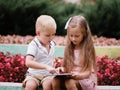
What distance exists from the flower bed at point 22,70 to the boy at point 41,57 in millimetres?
897

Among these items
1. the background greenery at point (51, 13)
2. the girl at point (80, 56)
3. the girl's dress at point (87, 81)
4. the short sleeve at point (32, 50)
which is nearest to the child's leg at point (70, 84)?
the girl at point (80, 56)

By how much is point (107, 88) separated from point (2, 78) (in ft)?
4.97

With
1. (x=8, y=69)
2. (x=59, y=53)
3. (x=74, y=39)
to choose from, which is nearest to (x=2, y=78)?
(x=8, y=69)

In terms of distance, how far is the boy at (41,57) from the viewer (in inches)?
278

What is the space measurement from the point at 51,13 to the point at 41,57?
7804 millimetres

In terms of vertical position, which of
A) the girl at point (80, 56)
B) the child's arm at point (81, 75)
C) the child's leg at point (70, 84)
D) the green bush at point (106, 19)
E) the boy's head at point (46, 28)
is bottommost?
the child's leg at point (70, 84)

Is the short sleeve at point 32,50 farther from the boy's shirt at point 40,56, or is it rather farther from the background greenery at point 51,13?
the background greenery at point 51,13

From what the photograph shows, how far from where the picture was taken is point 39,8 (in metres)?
14.9

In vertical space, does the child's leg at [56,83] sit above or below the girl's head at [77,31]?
below

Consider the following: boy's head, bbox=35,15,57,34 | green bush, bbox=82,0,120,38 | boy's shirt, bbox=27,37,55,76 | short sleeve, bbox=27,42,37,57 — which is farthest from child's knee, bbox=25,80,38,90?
green bush, bbox=82,0,120,38

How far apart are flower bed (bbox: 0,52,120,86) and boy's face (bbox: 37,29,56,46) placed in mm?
969

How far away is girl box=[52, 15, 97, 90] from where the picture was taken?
7047 mm

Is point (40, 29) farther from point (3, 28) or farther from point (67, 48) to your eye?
point (3, 28)

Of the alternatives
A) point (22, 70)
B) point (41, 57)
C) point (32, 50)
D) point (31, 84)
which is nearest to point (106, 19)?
point (22, 70)
